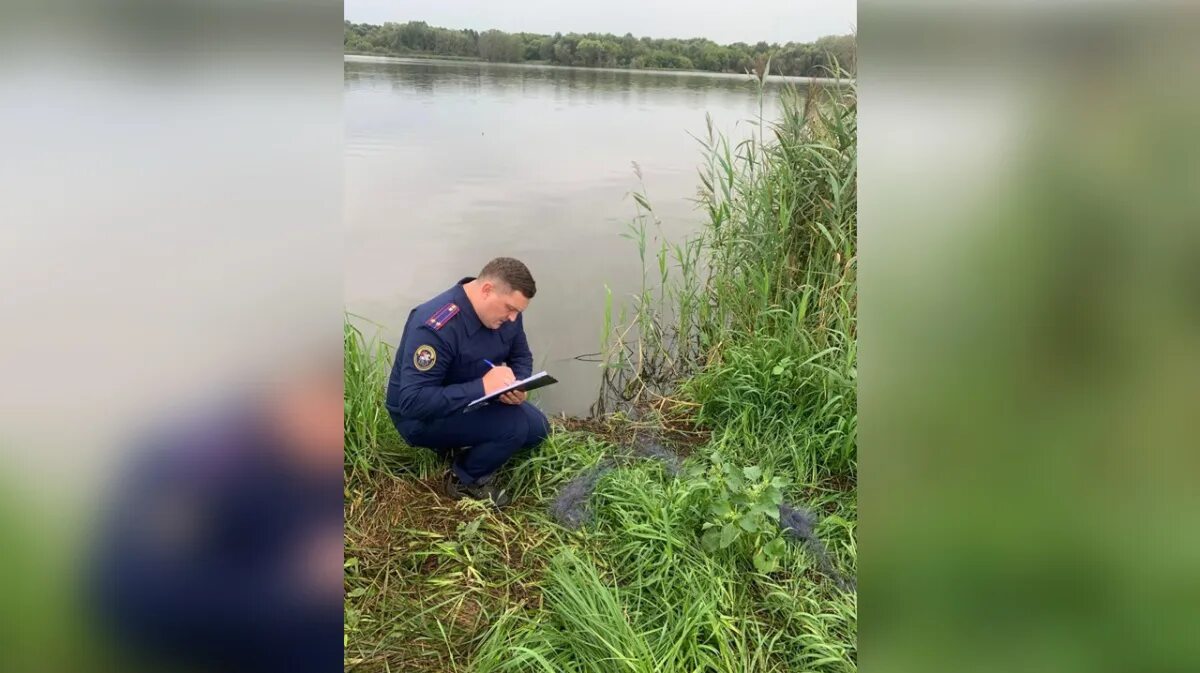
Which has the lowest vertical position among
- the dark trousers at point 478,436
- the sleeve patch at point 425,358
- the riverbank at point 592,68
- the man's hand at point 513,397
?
the dark trousers at point 478,436

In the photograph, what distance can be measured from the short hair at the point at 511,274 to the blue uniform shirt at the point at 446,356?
0.23 ft

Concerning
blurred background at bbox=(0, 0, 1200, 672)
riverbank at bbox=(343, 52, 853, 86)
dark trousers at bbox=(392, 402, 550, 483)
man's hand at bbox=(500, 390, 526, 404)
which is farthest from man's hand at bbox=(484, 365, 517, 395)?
blurred background at bbox=(0, 0, 1200, 672)

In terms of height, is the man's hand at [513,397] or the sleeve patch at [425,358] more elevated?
the sleeve patch at [425,358]

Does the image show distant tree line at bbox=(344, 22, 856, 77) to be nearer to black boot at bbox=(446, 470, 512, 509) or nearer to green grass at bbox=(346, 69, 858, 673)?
green grass at bbox=(346, 69, 858, 673)

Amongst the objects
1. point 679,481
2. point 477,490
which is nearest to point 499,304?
point 477,490

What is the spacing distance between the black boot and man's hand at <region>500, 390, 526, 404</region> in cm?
24

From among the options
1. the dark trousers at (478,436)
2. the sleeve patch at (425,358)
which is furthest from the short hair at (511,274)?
the dark trousers at (478,436)

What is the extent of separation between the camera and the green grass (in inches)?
65.4

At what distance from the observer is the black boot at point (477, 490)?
2018 millimetres
